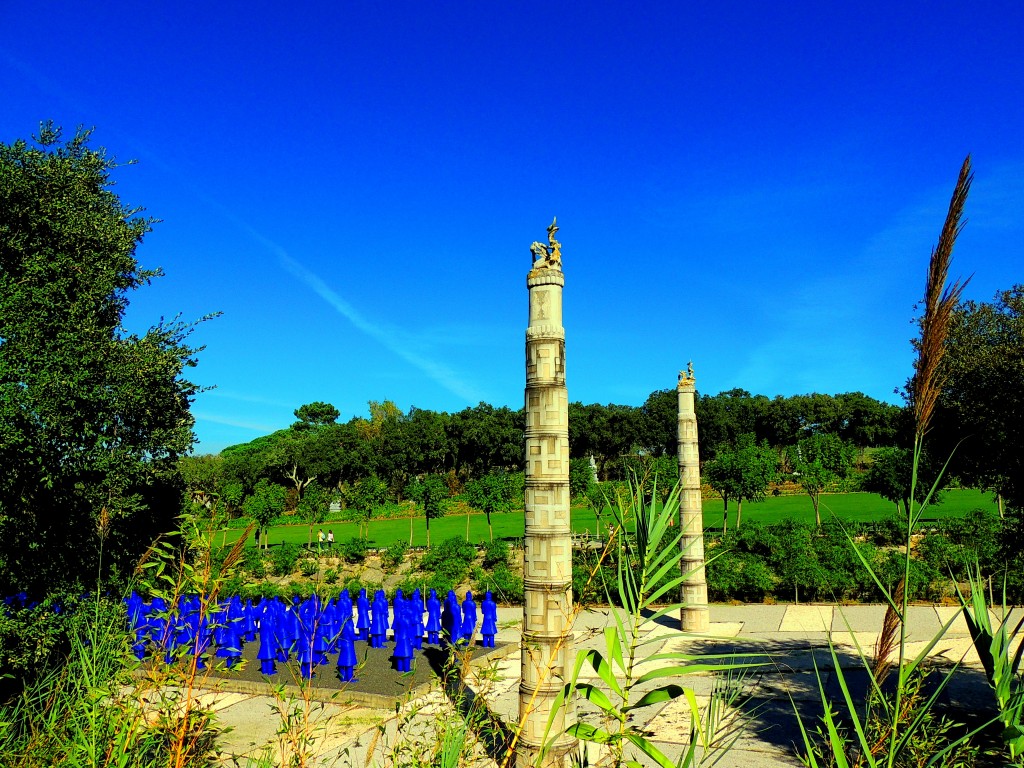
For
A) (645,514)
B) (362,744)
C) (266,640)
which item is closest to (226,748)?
(362,744)

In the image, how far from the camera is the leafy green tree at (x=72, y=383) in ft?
35.2

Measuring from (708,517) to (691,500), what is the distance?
804 inches

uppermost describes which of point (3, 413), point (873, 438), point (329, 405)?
point (329, 405)

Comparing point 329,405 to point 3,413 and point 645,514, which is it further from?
point 645,514

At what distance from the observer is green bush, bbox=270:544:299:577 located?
23.3 metres

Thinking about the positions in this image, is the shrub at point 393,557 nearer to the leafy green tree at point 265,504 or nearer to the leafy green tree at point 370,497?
the leafy green tree at point 370,497

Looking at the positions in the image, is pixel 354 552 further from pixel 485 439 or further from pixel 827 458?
pixel 485 439

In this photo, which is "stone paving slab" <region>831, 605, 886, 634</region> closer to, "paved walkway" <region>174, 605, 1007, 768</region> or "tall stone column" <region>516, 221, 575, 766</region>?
"paved walkway" <region>174, 605, 1007, 768</region>

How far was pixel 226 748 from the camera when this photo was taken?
8016 mm

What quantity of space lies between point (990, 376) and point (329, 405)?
83.6m

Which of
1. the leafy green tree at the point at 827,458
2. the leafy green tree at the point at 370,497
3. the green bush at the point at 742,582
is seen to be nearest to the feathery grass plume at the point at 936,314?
the green bush at the point at 742,582

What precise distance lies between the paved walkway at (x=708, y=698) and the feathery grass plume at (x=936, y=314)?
5.62 feet

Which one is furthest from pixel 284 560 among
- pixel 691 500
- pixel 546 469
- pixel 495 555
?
pixel 546 469

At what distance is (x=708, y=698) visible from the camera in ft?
22.8
